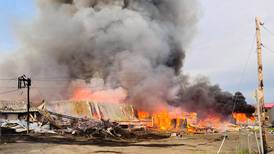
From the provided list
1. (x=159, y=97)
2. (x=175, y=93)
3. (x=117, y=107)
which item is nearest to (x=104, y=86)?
(x=117, y=107)

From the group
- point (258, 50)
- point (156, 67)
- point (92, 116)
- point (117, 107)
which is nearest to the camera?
point (258, 50)

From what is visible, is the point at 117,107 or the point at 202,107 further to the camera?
the point at 202,107

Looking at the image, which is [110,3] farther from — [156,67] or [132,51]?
[156,67]

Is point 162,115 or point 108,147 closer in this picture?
point 108,147

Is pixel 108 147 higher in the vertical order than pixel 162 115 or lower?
lower

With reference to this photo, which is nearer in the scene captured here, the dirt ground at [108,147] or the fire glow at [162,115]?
the dirt ground at [108,147]

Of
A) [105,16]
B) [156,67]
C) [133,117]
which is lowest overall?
[133,117]

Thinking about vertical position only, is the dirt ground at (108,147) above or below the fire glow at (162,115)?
below

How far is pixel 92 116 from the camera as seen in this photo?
2451 inches

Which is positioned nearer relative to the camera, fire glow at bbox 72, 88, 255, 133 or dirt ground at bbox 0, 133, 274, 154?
dirt ground at bbox 0, 133, 274, 154

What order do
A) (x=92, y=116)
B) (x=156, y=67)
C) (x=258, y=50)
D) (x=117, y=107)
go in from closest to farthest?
(x=258, y=50) < (x=92, y=116) < (x=117, y=107) < (x=156, y=67)

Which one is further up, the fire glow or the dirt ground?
the fire glow

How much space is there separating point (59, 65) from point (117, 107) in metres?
20.1

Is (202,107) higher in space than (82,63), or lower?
lower
